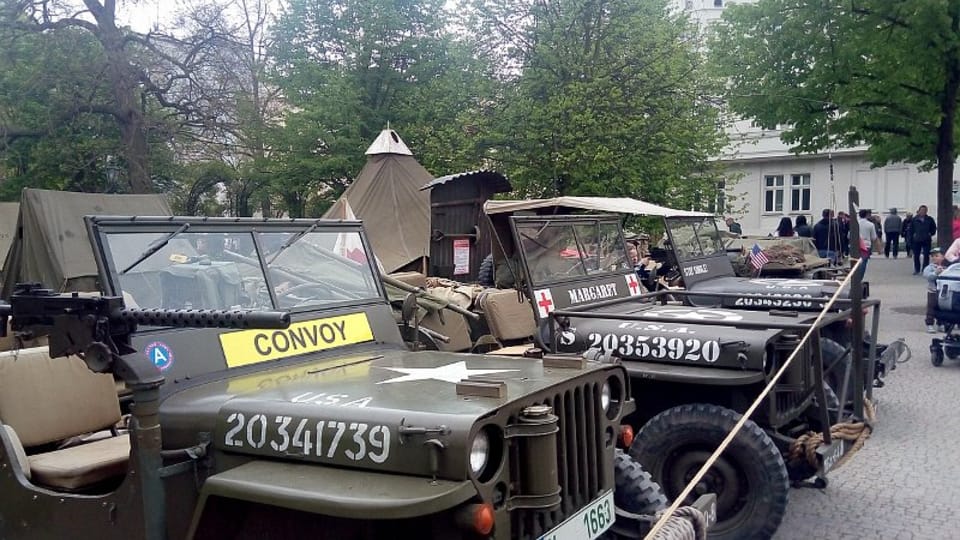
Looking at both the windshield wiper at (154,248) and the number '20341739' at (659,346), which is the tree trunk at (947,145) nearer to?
the number '20341739' at (659,346)

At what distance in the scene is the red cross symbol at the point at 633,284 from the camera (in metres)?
6.71

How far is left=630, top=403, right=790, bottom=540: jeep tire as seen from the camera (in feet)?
14.5

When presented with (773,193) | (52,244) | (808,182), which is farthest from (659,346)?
(773,193)

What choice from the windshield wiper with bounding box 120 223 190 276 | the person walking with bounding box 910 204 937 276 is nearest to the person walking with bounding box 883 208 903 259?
the person walking with bounding box 910 204 937 276

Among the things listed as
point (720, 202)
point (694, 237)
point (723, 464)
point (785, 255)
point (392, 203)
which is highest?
point (392, 203)

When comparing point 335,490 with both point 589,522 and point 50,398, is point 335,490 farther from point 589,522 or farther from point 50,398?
point 50,398

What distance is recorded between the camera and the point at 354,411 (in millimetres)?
2766

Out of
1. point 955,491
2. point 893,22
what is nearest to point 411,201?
point 893,22

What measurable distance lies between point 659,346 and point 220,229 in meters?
2.66

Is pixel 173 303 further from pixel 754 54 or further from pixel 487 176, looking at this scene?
pixel 754 54

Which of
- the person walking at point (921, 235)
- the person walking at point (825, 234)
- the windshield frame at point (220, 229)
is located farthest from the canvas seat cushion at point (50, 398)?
the person walking at point (921, 235)

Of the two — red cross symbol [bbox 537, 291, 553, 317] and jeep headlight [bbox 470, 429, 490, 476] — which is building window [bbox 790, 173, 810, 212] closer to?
red cross symbol [bbox 537, 291, 553, 317]

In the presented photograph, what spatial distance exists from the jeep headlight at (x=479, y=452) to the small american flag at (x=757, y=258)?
9921mm

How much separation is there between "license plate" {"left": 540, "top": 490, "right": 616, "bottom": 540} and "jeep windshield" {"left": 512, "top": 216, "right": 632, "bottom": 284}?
276cm
